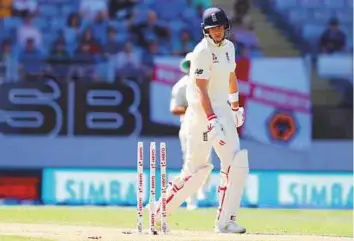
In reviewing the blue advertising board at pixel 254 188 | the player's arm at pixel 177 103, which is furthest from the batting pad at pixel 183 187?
the blue advertising board at pixel 254 188

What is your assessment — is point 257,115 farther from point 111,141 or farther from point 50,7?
point 50,7

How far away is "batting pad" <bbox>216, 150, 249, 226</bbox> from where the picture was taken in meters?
8.52

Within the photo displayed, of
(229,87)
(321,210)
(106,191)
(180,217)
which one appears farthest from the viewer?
(106,191)

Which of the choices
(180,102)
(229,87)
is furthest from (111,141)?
(229,87)

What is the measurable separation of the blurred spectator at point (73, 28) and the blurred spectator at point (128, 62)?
91 cm

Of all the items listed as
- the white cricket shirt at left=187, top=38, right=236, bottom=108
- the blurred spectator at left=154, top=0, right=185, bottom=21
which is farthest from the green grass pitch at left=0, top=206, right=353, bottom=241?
the blurred spectator at left=154, top=0, right=185, bottom=21

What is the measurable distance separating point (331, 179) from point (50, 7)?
6.09 m

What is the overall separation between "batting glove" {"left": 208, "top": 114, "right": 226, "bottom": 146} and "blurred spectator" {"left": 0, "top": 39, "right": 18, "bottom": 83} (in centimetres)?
975

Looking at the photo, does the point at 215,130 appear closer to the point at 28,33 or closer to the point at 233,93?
the point at 233,93

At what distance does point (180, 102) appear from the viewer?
12773 mm

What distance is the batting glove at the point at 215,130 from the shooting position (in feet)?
27.4

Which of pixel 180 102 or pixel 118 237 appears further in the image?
pixel 180 102

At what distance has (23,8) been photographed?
61.8 ft

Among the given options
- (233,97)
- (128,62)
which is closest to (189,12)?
(128,62)
